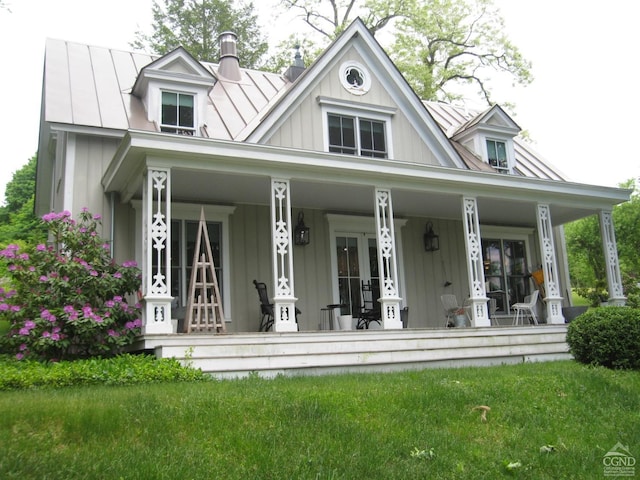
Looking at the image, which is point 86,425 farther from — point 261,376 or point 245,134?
point 245,134

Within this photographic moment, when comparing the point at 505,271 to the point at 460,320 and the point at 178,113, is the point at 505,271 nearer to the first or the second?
the point at 460,320

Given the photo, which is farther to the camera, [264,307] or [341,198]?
[341,198]

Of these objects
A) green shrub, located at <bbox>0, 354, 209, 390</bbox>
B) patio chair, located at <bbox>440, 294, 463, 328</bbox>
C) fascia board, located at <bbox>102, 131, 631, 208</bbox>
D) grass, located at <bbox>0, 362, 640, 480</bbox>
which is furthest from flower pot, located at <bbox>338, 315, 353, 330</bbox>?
grass, located at <bbox>0, 362, 640, 480</bbox>

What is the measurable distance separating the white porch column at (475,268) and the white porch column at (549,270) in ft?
4.79

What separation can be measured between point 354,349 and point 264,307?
7.25 ft

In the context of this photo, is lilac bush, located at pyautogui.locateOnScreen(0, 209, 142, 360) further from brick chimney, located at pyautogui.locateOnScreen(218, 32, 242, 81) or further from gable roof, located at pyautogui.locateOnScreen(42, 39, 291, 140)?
brick chimney, located at pyautogui.locateOnScreen(218, 32, 242, 81)

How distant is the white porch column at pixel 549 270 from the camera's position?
12.0 metres

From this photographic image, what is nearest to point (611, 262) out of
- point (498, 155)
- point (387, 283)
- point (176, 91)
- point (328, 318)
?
point (498, 155)

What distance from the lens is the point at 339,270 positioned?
1277 cm

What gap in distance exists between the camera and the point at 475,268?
37.7 feet

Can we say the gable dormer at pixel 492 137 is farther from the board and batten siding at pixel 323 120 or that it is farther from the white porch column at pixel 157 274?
the white porch column at pixel 157 274

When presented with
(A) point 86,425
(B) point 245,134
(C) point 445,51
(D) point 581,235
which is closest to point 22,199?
(C) point 445,51

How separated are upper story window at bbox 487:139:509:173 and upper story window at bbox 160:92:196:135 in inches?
274

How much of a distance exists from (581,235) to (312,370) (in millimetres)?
26042
